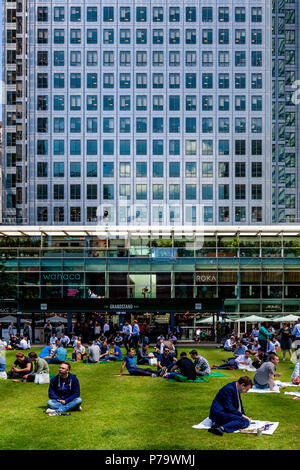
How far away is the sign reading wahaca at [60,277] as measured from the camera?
61.6 m

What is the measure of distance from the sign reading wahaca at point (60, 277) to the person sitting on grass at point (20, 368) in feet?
121

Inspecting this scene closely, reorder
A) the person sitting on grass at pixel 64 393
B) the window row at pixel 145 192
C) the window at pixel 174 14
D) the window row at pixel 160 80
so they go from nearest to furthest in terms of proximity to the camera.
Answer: the person sitting on grass at pixel 64 393, the window row at pixel 145 192, the window row at pixel 160 80, the window at pixel 174 14

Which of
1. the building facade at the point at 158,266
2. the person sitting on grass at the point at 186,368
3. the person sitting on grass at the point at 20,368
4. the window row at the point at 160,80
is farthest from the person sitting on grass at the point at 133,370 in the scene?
the window row at the point at 160,80

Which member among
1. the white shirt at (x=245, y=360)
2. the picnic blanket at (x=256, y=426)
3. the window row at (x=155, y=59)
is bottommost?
the white shirt at (x=245, y=360)

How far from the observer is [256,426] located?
15.2 m

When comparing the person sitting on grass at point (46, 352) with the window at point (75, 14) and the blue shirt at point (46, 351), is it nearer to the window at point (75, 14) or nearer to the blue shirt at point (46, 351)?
the blue shirt at point (46, 351)

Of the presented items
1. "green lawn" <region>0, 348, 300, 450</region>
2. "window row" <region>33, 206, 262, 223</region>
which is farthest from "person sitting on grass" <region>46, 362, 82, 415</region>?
"window row" <region>33, 206, 262, 223</region>

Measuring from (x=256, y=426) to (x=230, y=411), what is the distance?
0.72 metres

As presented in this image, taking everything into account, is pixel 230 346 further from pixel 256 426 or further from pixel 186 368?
pixel 256 426

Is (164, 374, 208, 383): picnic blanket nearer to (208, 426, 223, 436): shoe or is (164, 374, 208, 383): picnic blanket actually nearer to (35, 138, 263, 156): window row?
(208, 426, 223, 436): shoe

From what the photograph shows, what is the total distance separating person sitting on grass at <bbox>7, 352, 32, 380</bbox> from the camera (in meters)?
24.4

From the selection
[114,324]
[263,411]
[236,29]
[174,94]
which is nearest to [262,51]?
[236,29]

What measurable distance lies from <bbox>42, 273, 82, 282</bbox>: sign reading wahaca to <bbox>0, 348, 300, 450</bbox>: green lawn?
37089 mm

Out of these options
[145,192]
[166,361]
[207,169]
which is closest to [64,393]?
[166,361]
